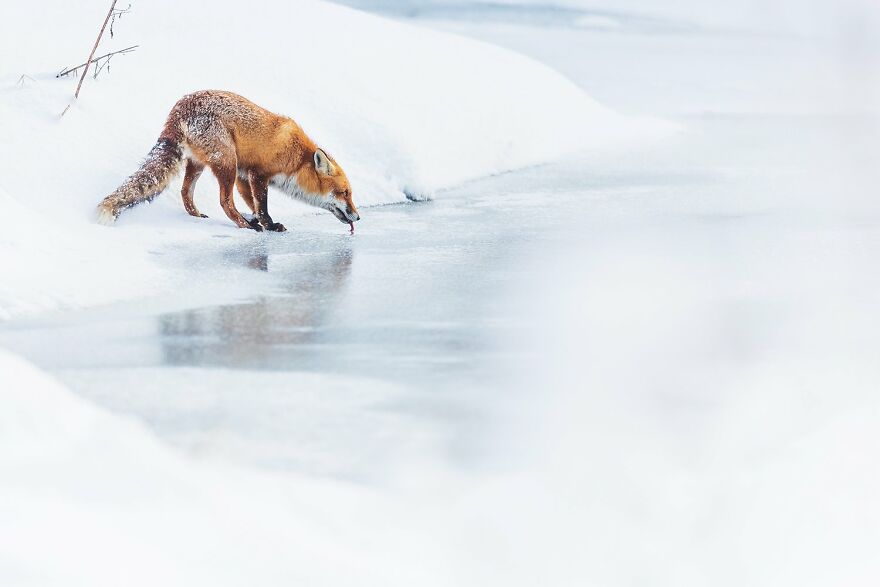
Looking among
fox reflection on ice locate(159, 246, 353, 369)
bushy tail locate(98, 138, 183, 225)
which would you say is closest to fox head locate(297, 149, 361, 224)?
bushy tail locate(98, 138, 183, 225)

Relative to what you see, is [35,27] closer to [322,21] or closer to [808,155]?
[322,21]

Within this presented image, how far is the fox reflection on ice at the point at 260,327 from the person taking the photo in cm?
554

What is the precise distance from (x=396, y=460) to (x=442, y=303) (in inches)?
102

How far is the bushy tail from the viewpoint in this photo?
859 centimetres

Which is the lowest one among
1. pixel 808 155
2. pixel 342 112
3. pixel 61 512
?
pixel 808 155

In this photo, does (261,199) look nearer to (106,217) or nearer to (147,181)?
(147,181)

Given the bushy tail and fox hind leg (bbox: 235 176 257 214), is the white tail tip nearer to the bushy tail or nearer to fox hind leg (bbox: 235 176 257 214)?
the bushy tail

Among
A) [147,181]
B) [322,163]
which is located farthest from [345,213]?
[147,181]

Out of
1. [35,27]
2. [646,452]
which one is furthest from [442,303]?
[35,27]

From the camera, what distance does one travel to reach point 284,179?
9117 millimetres

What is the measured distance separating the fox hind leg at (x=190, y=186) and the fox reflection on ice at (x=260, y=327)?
171 cm

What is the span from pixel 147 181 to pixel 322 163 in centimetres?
134

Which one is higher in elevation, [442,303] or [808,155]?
[442,303]

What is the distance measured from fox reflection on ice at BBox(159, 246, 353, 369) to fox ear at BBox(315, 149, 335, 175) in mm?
1623
